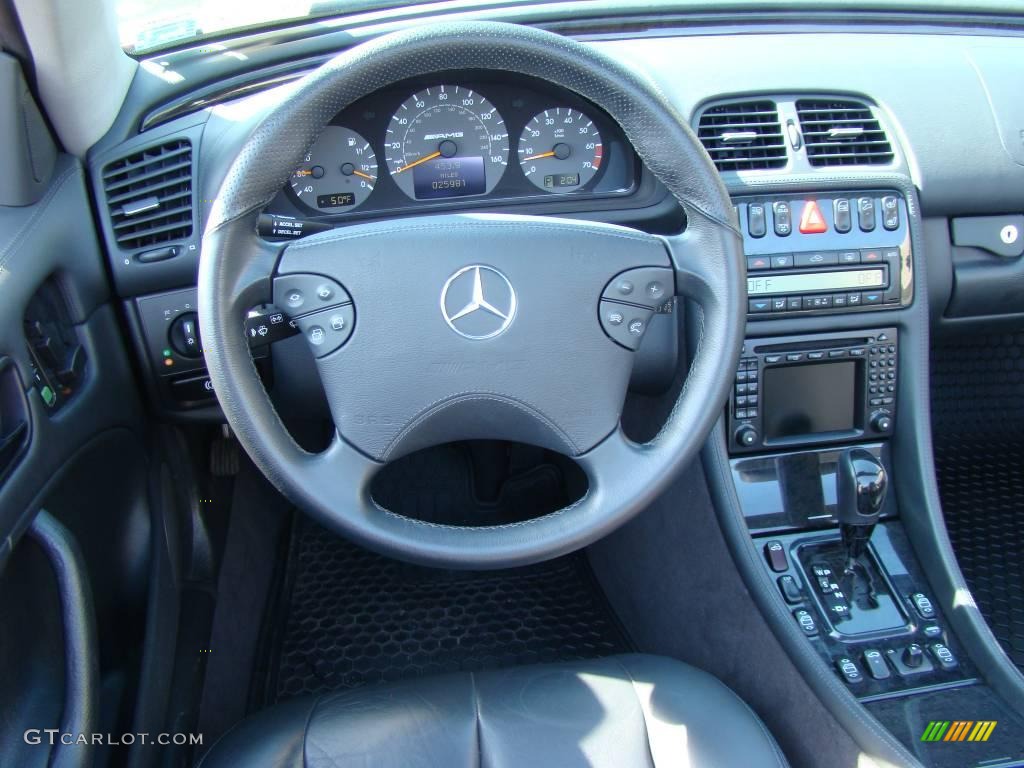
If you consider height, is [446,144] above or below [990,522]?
above

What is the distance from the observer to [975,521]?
1.91 meters

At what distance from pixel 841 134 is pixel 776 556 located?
2.46 ft

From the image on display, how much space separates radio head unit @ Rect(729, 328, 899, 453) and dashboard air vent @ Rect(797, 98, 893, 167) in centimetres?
31

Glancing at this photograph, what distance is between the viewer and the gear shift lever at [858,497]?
143 cm

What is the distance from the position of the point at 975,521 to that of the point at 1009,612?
0.33 meters

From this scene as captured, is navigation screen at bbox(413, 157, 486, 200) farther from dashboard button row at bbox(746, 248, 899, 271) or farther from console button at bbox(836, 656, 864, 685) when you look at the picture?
console button at bbox(836, 656, 864, 685)

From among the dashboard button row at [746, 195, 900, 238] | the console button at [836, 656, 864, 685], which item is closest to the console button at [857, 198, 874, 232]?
the dashboard button row at [746, 195, 900, 238]

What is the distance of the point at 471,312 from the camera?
1101 millimetres

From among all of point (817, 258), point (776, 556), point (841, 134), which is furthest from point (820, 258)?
point (776, 556)

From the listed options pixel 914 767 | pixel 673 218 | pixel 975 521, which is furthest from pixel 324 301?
pixel 975 521

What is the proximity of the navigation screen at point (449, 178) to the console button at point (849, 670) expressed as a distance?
94cm

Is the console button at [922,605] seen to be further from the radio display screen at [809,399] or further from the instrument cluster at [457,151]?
the instrument cluster at [457,151]

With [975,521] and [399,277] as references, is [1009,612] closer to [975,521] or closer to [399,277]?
[975,521]

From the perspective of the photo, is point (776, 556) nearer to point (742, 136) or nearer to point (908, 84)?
point (742, 136)
